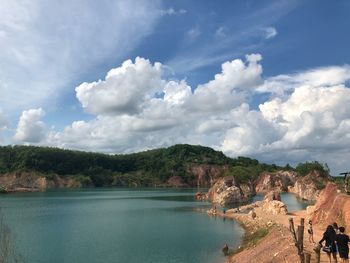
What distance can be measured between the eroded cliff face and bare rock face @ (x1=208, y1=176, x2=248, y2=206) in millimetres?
66788

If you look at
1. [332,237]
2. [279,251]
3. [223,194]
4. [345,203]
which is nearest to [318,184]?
[223,194]

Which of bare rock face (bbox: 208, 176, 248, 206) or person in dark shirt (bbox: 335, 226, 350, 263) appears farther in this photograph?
bare rock face (bbox: 208, 176, 248, 206)

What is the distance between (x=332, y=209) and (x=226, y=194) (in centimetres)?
7581

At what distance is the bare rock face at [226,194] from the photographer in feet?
403

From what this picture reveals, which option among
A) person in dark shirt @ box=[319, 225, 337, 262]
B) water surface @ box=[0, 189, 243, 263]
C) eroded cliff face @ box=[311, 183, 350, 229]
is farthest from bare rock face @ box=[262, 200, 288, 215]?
person in dark shirt @ box=[319, 225, 337, 262]

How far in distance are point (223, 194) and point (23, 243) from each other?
77.0 metres

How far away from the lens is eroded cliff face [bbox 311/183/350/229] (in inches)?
1721

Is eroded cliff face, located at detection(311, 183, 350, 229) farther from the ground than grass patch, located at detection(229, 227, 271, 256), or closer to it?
farther from the ground

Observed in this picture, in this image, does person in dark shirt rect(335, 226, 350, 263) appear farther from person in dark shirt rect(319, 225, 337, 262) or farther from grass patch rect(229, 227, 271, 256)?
grass patch rect(229, 227, 271, 256)

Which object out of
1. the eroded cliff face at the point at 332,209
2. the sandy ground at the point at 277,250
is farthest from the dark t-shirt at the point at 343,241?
the eroded cliff face at the point at 332,209

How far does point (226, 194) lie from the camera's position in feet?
406

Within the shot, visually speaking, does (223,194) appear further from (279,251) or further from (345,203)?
(279,251)

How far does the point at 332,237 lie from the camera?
1016 inches

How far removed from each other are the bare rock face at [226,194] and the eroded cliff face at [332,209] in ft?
219
